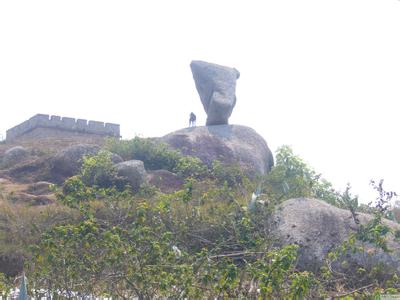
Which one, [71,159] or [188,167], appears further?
[71,159]

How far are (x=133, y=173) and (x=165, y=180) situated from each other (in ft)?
5.26

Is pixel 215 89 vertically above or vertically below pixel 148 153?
above

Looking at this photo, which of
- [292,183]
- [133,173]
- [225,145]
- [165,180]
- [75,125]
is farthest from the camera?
[75,125]

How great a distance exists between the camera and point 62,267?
6770mm

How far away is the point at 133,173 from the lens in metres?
16.2

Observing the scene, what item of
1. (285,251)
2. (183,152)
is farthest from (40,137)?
(285,251)

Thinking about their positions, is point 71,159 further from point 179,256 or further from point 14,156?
point 179,256

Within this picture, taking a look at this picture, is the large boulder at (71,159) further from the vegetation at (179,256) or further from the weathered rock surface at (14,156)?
the vegetation at (179,256)

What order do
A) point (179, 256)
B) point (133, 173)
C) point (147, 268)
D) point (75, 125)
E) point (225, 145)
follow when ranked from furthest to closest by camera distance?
point (75, 125) → point (225, 145) → point (133, 173) → point (179, 256) → point (147, 268)

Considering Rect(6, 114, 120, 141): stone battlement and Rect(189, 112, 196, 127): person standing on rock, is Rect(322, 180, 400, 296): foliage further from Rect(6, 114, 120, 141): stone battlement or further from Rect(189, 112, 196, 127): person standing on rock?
Rect(6, 114, 120, 141): stone battlement

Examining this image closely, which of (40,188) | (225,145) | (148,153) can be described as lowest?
(40,188)

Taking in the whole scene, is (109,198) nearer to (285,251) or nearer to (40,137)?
(285,251)

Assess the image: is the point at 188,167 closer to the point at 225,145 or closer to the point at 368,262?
the point at 225,145

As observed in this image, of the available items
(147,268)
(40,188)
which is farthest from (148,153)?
(147,268)
